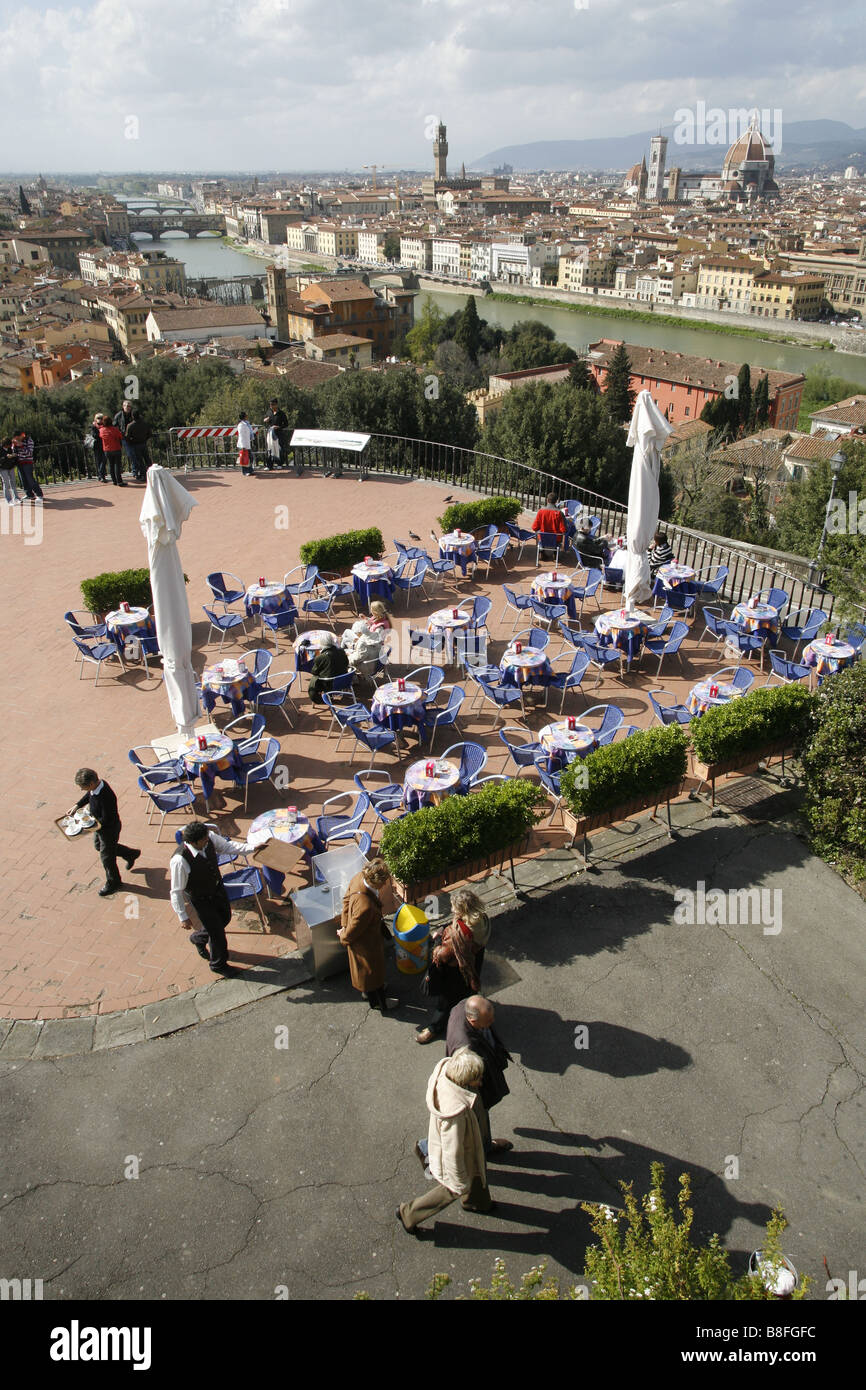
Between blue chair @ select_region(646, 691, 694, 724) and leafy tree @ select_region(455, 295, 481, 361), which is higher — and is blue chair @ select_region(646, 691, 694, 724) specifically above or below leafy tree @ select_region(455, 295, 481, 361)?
below

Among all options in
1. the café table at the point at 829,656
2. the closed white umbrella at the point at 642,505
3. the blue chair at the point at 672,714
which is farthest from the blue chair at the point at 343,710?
the café table at the point at 829,656

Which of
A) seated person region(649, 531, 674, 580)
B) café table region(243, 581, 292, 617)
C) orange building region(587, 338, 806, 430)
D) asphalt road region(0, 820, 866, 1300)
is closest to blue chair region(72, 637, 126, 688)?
café table region(243, 581, 292, 617)

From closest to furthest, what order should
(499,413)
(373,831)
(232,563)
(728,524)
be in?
(373,831) < (232,563) < (499,413) < (728,524)

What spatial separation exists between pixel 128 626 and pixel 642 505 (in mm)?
5677

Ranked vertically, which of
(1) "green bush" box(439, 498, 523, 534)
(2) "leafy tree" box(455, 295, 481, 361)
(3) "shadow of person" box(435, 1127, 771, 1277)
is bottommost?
(3) "shadow of person" box(435, 1127, 771, 1277)

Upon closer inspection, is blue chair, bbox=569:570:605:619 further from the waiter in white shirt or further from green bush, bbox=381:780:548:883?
the waiter in white shirt

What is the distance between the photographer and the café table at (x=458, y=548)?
1119 cm

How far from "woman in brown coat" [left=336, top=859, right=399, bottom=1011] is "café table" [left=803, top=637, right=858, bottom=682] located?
18.0 ft

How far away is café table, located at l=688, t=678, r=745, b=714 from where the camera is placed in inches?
301

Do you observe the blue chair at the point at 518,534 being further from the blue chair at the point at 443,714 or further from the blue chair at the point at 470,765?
the blue chair at the point at 470,765
